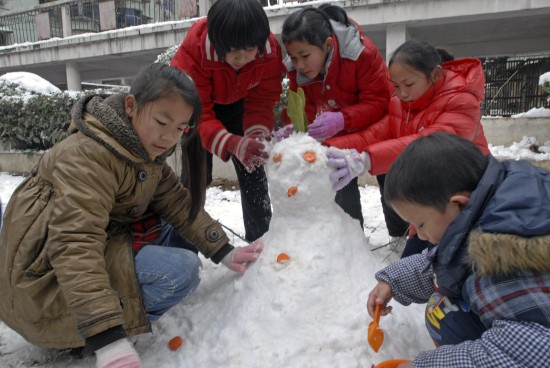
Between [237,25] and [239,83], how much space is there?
41 cm

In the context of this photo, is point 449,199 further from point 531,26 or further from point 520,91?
point 520,91

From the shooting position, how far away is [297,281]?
1714 millimetres

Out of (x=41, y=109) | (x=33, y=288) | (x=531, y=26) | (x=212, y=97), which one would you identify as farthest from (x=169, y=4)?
(x=33, y=288)

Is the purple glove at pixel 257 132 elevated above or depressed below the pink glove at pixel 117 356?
above

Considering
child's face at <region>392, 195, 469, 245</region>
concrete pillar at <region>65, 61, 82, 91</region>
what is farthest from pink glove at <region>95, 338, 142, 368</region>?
concrete pillar at <region>65, 61, 82, 91</region>

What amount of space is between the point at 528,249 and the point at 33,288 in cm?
144

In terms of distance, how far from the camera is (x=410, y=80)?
2.05 meters

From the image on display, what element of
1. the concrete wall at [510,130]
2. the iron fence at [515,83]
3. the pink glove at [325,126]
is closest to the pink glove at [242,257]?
the pink glove at [325,126]

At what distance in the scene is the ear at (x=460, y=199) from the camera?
110 centimetres

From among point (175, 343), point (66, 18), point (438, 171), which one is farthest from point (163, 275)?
point (66, 18)

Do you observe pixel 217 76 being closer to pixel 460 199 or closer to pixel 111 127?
pixel 111 127

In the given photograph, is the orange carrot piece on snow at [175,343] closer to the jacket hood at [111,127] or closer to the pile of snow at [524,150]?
the jacket hood at [111,127]

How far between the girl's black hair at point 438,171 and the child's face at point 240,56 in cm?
108

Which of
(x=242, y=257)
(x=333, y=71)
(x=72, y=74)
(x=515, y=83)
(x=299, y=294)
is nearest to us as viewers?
(x=299, y=294)
